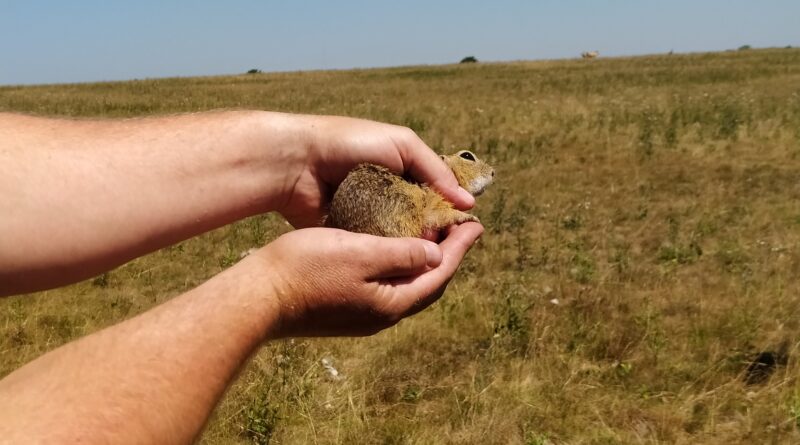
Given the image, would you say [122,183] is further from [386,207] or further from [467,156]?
[467,156]

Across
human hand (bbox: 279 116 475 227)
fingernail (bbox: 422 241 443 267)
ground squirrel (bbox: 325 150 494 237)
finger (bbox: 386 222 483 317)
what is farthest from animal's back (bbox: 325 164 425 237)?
fingernail (bbox: 422 241 443 267)

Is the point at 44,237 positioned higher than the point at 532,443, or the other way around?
the point at 44,237

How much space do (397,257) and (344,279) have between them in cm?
30

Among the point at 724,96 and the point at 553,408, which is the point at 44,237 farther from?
the point at 724,96

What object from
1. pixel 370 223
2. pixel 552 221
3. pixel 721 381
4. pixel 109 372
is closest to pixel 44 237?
pixel 109 372

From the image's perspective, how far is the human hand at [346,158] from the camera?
3529 millimetres

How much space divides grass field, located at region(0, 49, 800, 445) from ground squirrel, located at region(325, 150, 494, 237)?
6.13 feet

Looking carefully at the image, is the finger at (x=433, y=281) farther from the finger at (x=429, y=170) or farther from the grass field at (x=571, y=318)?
the grass field at (x=571, y=318)

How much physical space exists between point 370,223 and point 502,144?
1234cm

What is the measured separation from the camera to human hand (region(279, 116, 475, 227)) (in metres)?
3.53

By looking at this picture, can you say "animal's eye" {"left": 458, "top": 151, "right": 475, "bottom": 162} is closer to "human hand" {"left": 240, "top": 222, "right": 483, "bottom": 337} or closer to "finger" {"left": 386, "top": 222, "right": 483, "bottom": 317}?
"finger" {"left": 386, "top": 222, "right": 483, "bottom": 317}

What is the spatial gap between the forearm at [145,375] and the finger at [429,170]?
1635 millimetres

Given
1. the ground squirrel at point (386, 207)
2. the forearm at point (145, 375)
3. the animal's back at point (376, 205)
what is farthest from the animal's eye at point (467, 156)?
the forearm at point (145, 375)

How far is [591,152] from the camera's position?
14102 mm
